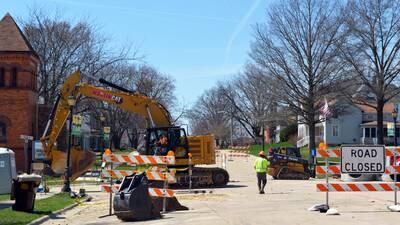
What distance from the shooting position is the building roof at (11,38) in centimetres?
3959

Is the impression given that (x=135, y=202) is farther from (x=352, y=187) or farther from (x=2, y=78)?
(x=2, y=78)

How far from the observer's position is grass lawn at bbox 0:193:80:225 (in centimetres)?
1567

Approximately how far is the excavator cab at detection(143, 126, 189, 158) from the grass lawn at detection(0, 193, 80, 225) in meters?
6.39

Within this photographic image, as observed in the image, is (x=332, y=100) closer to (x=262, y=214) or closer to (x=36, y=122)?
(x=36, y=122)

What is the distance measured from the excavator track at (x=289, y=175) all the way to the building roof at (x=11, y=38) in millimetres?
17082

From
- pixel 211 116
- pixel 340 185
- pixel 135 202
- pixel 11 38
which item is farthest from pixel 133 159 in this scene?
pixel 211 116

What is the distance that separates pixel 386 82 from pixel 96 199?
34.1 metres

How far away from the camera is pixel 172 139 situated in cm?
2919

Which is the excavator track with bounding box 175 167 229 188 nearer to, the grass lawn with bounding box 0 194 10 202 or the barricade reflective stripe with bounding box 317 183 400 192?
the grass lawn with bounding box 0 194 10 202

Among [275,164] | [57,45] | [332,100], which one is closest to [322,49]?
[332,100]

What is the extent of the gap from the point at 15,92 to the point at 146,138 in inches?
539

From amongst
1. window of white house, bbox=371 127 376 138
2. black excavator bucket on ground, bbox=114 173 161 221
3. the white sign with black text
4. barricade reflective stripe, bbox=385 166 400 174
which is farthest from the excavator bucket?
window of white house, bbox=371 127 376 138

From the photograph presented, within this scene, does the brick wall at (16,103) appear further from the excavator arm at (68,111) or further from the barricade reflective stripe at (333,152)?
the barricade reflective stripe at (333,152)

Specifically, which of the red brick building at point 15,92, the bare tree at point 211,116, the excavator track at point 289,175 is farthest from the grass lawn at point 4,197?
the bare tree at point 211,116
